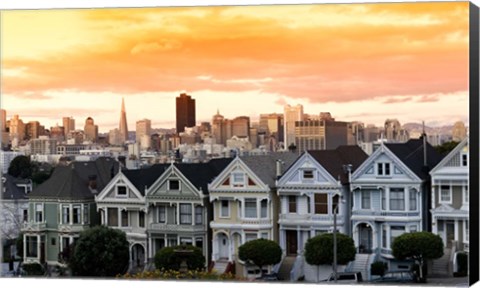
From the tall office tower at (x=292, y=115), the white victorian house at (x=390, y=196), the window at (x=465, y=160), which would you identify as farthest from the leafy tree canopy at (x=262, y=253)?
the window at (x=465, y=160)

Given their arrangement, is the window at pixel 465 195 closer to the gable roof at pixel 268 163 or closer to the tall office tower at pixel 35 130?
the gable roof at pixel 268 163

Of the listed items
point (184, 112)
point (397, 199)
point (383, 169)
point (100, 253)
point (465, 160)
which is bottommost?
point (100, 253)

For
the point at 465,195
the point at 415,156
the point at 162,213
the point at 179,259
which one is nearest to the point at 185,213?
the point at 162,213

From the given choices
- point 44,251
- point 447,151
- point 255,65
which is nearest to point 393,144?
point 447,151

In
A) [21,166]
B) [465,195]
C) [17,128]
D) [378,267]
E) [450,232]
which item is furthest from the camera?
[21,166]

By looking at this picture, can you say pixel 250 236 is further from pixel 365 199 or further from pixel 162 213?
pixel 365 199

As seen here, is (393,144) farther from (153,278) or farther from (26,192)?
(26,192)

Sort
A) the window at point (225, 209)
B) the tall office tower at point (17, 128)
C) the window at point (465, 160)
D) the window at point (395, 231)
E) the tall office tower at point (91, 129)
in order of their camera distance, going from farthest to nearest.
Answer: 1. the tall office tower at point (17, 128)
2. the tall office tower at point (91, 129)
3. the window at point (225, 209)
4. the window at point (395, 231)
5. the window at point (465, 160)
